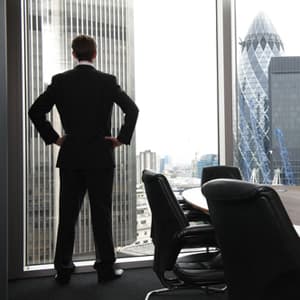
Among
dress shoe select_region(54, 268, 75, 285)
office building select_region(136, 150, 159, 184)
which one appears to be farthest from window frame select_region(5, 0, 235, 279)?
office building select_region(136, 150, 159, 184)

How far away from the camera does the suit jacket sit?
287 centimetres

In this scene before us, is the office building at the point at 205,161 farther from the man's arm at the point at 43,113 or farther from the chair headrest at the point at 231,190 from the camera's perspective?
the chair headrest at the point at 231,190

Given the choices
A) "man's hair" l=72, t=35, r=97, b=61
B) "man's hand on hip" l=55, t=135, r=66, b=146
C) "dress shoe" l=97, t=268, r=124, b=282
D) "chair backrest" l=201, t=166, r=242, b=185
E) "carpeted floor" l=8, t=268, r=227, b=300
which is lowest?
"carpeted floor" l=8, t=268, r=227, b=300

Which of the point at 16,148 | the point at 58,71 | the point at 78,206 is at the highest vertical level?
the point at 58,71

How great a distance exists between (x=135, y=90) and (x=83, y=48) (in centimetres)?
79

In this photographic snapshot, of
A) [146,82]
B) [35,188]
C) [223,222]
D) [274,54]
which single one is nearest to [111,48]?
[146,82]

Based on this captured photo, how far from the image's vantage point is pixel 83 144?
287 cm

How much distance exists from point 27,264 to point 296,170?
2666 mm

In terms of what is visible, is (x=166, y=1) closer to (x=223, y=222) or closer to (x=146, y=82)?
(x=146, y=82)

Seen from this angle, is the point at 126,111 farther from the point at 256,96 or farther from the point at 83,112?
the point at 256,96

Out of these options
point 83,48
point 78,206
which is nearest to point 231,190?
point 78,206

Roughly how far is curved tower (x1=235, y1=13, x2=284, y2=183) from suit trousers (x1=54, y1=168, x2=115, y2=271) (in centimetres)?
158

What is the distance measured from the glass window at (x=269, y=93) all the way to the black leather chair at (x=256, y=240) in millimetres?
2864

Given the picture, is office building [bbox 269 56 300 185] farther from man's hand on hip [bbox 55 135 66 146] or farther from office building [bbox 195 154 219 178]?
man's hand on hip [bbox 55 135 66 146]
